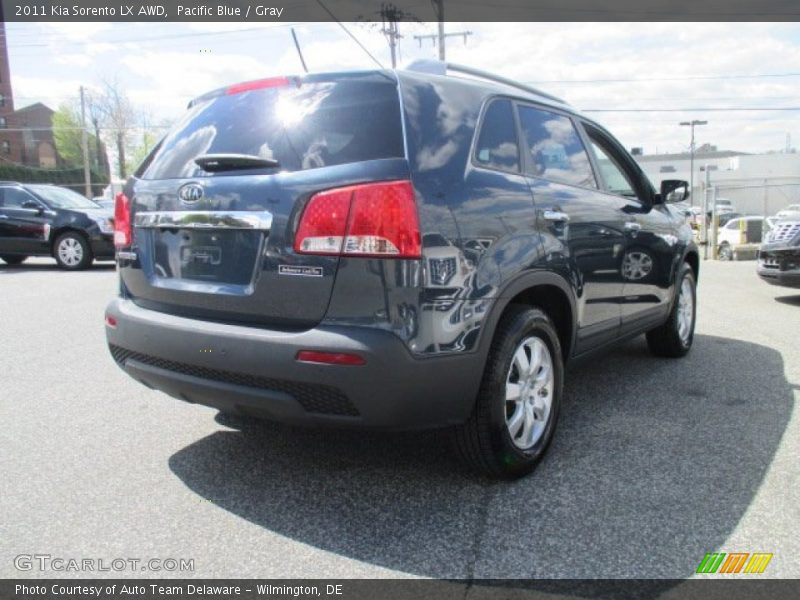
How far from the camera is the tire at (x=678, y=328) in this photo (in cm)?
523

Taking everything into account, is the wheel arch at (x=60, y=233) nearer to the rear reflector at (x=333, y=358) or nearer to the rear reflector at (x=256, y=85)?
the rear reflector at (x=256, y=85)

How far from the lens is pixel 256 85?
297cm

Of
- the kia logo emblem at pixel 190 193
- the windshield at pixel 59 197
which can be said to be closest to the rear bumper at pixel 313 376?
the kia logo emblem at pixel 190 193

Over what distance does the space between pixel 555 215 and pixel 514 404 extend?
0.96 meters

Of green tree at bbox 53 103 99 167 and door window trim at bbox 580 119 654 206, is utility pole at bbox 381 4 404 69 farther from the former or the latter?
green tree at bbox 53 103 99 167

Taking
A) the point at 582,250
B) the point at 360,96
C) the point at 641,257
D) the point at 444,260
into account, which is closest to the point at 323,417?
the point at 444,260

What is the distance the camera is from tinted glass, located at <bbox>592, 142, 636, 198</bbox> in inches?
164

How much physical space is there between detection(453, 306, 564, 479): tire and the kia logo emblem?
140 centimetres

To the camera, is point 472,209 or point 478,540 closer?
point 478,540

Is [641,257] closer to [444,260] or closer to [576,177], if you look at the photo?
[576,177]

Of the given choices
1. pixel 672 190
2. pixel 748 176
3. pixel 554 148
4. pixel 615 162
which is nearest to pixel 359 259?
pixel 554 148

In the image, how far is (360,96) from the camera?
269cm

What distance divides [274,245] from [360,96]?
706 millimetres

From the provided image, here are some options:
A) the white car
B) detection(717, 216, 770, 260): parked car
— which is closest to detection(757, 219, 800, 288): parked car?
detection(717, 216, 770, 260): parked car
